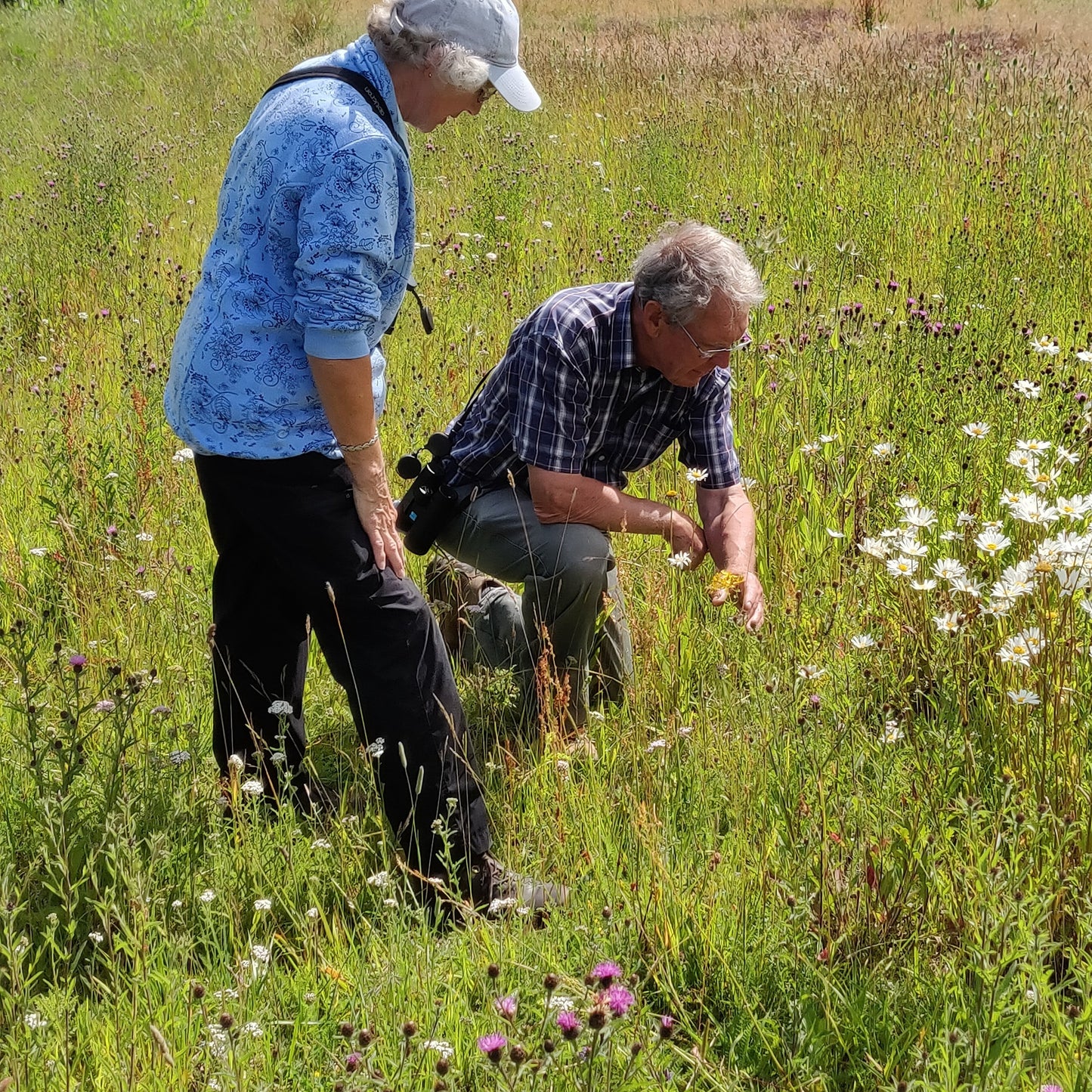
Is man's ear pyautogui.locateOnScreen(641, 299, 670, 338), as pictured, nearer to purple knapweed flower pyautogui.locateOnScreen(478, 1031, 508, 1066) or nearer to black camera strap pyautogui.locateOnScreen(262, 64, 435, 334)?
black camera strap pyautogui.locateOnScreen(262, 64, 435, 334)

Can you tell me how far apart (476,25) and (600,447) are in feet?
4.12

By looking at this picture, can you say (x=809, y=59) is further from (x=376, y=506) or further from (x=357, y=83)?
(x=376, y=506)

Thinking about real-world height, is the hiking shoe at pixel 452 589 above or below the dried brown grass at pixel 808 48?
below

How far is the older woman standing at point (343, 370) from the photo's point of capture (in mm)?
2082

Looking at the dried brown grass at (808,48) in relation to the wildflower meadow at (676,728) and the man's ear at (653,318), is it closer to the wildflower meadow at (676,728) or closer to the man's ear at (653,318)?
the wildflower meadow at (676,728)

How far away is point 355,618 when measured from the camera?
234 cm

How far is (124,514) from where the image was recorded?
11.6 ft

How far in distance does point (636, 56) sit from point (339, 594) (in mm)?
9310

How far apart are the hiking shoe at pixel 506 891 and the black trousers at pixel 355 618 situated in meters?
0.05

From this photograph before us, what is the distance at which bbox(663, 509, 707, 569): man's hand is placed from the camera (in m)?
2.99

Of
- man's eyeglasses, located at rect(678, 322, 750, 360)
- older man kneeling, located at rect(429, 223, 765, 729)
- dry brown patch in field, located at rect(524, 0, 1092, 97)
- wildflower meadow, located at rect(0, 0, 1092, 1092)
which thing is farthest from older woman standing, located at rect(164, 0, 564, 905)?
dry brown patch in field, located at rect(524, 0, 1092, 97)

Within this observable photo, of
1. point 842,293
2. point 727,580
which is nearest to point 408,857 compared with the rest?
point 727,580

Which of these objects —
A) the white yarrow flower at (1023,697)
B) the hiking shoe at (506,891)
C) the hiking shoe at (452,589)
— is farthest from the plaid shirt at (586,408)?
the white yarrow flower at (1023,697)

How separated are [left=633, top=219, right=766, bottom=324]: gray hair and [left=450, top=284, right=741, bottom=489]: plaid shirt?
16 centimetres
